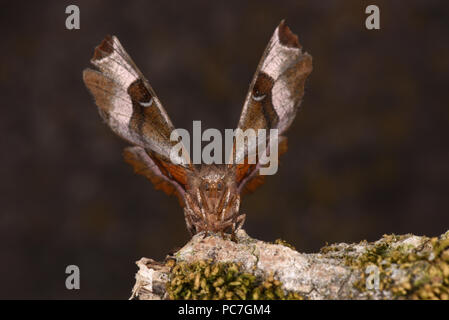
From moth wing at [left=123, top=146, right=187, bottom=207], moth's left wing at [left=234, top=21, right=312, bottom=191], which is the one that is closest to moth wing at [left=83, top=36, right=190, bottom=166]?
moth wing at [left=123, top=146, right=187, bottom=207]

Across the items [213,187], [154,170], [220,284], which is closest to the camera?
[220,284]

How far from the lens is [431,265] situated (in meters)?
1.95

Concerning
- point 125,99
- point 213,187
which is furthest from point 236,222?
point 125,99

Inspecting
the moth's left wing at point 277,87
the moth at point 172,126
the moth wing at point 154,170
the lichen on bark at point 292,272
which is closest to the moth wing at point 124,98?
the moth at point 172,126

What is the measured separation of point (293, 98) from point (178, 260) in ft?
3.26

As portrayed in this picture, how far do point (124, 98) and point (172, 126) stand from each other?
12.1 inches

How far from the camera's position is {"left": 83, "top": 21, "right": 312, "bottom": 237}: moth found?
249 cm

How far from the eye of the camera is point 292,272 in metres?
2.16

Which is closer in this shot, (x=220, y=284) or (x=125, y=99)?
(x=220, y=284)

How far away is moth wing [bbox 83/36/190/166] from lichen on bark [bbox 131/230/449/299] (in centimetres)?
62

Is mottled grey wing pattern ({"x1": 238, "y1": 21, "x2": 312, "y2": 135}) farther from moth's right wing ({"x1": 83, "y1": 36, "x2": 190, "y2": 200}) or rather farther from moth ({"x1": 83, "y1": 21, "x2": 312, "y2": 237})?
moth's right wing ({"x1": 83, "y1": 36, "x2": 190, "y2": 200})

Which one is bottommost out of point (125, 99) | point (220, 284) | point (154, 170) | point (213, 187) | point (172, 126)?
point (220, 284)

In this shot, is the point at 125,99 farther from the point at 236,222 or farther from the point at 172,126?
the point at 236,222
